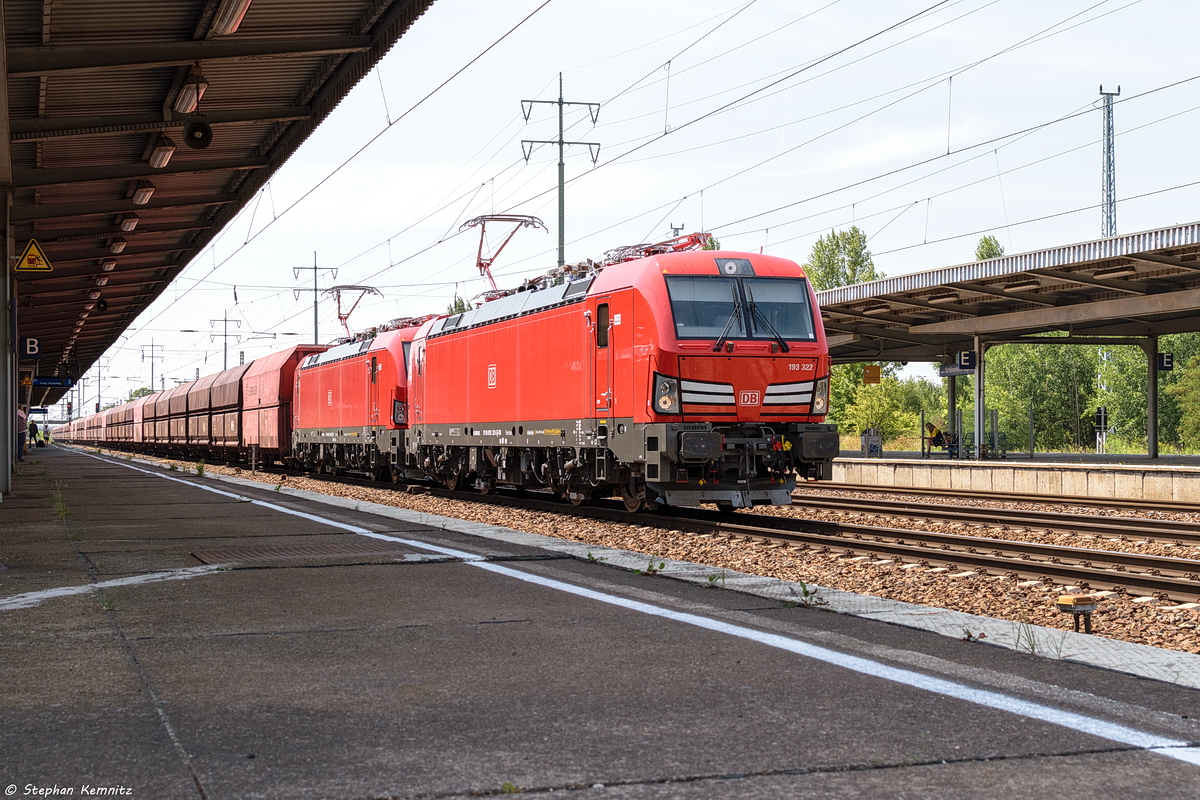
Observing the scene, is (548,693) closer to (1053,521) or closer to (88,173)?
(1053,521)

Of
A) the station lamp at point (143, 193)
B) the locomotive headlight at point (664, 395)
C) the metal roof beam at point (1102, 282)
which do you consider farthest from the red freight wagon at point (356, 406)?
the metal roof beam at point (1102, 282)

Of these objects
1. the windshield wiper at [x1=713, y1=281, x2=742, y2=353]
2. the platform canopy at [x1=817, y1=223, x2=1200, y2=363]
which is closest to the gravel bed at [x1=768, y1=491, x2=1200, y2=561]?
the windshield wiper at [x1=713, y1=281, x2=742, y2=353]

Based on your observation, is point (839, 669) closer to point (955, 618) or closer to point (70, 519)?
point (955, 618)

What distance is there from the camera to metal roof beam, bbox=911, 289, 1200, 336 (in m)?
24.5

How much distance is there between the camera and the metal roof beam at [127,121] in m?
15.2

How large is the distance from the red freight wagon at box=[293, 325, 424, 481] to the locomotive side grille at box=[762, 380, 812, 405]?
1200 cm

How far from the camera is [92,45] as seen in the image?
1252 centimetres

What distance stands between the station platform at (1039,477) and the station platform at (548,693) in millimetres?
15416

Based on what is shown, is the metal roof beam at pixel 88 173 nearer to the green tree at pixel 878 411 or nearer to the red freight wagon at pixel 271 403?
the red freight wagon at pixel 271 403

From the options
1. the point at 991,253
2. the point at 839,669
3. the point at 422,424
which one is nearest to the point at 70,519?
the point at 422,424

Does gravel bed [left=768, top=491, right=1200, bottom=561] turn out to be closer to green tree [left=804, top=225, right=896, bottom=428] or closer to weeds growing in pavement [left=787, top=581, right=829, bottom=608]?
weeds growing in pavement [left=787, top=581, right=829, bottom=608]

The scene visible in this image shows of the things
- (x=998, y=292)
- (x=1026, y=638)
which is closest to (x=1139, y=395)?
(x=998, y=292)

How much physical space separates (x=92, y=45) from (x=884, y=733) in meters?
11.6

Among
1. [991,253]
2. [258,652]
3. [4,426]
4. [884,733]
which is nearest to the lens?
[884,733]
